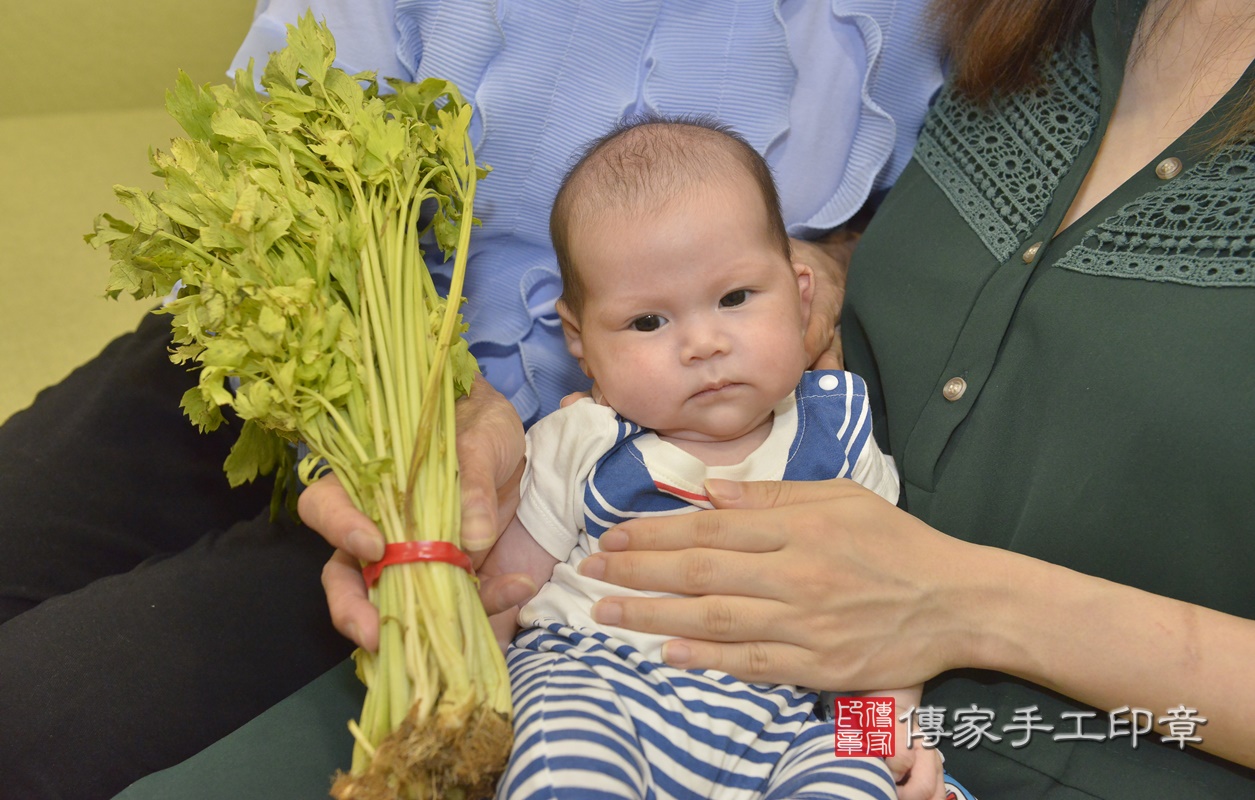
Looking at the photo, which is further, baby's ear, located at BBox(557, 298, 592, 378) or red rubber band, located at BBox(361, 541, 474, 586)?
baby's ear, located at BBox(557, 298, 592, 378)

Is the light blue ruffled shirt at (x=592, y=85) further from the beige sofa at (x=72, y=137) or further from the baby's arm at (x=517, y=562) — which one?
the beige sofa at (x=72, y=137)

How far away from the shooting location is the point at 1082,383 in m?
1.14

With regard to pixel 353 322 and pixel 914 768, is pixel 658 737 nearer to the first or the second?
pixel 914 768

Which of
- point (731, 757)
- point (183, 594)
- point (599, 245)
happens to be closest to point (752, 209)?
point (599, 245)

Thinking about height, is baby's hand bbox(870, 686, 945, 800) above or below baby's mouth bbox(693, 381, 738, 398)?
below

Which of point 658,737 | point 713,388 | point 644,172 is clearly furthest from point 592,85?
point 658,737

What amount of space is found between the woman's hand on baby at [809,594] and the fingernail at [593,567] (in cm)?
3

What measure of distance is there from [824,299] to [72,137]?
2.80m

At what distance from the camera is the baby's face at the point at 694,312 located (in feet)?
3.85

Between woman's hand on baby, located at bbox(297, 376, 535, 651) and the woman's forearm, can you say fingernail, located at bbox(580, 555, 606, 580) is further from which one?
the woman's forearm

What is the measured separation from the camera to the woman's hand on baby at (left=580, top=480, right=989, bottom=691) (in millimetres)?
1088

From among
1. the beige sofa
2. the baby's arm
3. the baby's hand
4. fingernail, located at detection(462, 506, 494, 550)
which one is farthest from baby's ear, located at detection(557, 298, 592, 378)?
the beige sofa

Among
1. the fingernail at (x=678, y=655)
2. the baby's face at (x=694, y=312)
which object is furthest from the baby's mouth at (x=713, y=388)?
Answer: the fingernail at (x=678, y=655)

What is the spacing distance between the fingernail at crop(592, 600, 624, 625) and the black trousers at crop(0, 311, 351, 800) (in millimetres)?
513
